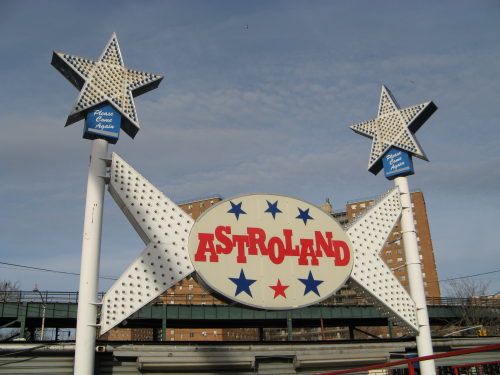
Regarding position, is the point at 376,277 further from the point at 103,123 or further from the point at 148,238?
the point at 103,123

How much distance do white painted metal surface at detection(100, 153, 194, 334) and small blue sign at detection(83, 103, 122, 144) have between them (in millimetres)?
656

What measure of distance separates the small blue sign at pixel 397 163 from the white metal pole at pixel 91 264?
415 inches

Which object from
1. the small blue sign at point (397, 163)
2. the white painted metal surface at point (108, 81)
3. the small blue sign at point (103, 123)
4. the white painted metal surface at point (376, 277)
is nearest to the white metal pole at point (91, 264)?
the small blue sign at point (103, 123)

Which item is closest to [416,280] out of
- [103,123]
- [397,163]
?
[397,163]

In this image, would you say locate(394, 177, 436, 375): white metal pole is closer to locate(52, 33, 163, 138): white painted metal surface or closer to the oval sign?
the oval sign

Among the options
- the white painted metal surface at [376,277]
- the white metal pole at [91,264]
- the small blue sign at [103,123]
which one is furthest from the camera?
the white painted metal surface at [376,277]

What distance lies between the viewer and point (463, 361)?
16.4 m

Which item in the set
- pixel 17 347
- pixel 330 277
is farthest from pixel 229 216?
pixel 17 347

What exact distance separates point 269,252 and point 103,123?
6402 millimetres

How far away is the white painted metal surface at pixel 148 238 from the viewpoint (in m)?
12.2

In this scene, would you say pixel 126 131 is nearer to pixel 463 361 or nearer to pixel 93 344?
pixel 93 344

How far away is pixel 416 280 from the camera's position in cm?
1619

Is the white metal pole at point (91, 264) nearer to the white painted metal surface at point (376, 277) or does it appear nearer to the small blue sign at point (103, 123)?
the small blue sign at point (103, 123)

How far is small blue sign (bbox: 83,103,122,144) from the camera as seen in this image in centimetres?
1317
